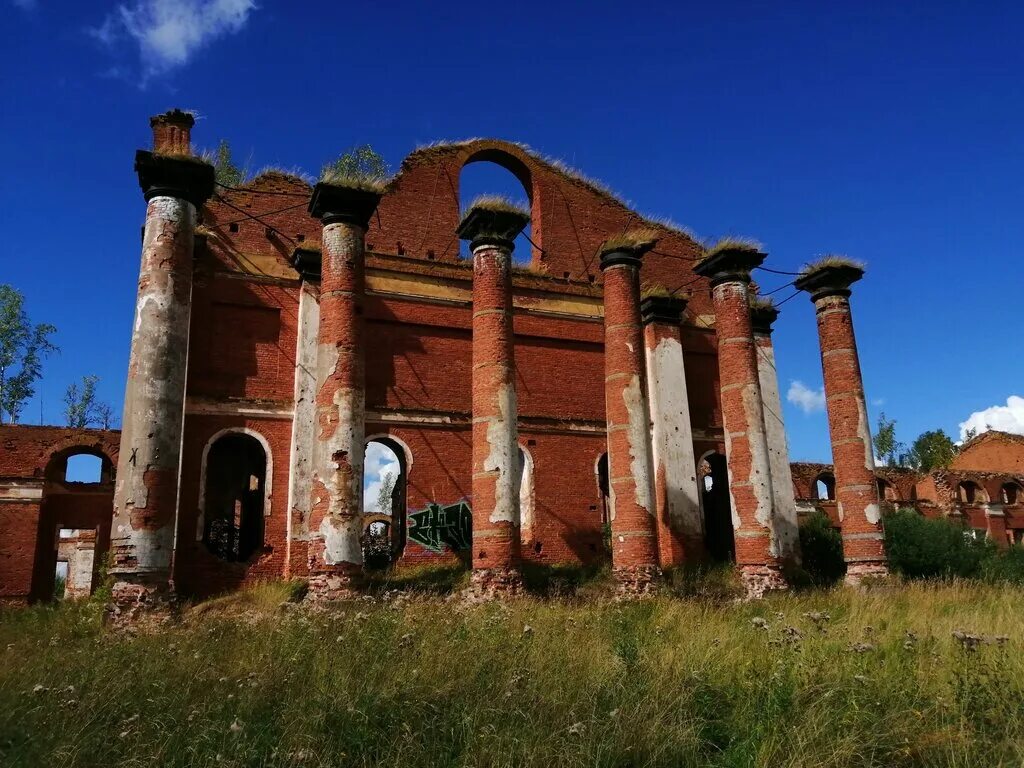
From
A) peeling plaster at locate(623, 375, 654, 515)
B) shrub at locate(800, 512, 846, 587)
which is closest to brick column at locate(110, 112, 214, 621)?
peeling plaster at locate(623, 375, 654, 515)

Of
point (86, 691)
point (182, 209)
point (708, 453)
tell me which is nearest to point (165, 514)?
point (182, 209)

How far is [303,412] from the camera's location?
57.2 feet

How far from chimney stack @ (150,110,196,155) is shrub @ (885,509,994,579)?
1998 cm

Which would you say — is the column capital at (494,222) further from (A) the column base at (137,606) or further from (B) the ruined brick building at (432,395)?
(A) the column base at (137,606)

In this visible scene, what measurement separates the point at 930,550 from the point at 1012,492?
2192 cm

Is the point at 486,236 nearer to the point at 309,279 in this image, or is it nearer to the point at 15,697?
the point at 309,279

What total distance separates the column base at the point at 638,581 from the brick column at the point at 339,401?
5068 mm

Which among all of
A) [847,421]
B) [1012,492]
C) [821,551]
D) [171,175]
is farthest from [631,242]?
[1012,492]

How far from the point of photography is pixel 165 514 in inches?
473

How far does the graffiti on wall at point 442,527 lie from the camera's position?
18094 millimetres

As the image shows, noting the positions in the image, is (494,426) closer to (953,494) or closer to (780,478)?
(780,478)

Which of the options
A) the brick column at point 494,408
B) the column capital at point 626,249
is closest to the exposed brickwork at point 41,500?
the brick column at point 494,408

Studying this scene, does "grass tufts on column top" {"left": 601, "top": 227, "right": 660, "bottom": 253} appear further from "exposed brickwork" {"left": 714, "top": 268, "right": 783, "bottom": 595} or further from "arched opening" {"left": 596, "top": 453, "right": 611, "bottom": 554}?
"arched opening" {"left": 596, "top": 453, "right": 611, "bottom": 554}

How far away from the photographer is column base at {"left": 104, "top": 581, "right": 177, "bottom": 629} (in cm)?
1124
